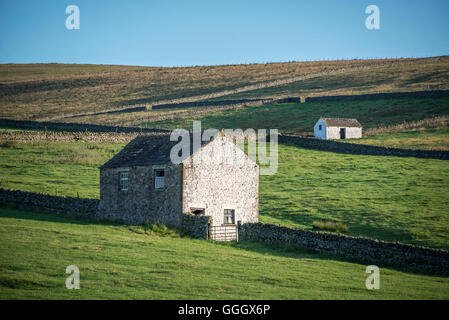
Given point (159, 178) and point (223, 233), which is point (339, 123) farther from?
point (223, 233)

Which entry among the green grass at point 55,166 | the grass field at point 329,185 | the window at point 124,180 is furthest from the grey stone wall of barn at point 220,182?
the green grass at point 55,166

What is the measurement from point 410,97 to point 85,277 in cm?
7557

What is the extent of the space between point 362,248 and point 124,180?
14.9m

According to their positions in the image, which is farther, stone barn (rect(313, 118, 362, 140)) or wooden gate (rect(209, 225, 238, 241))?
stone barn (rect(313, 118, 362, 140))

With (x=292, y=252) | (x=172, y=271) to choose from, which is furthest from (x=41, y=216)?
(x=292, y=252)

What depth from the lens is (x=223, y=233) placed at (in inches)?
1157

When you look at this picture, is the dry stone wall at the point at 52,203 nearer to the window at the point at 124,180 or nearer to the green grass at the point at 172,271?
the window at the point at 124,180

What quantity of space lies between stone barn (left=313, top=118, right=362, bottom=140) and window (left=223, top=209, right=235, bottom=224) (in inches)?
1497

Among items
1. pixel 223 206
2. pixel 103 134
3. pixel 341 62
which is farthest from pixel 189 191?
pixel 341 62

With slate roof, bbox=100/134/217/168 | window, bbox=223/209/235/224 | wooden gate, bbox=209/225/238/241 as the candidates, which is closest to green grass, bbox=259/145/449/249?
window, bbox=223/209/235/224

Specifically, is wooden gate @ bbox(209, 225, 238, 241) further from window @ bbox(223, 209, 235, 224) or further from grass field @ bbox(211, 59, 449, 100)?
grass field @ bbox(211, 59, 449, 100)

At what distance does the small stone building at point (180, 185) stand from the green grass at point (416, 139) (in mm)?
29850

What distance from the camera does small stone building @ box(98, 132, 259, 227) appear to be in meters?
30.7

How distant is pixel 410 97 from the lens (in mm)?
86125
